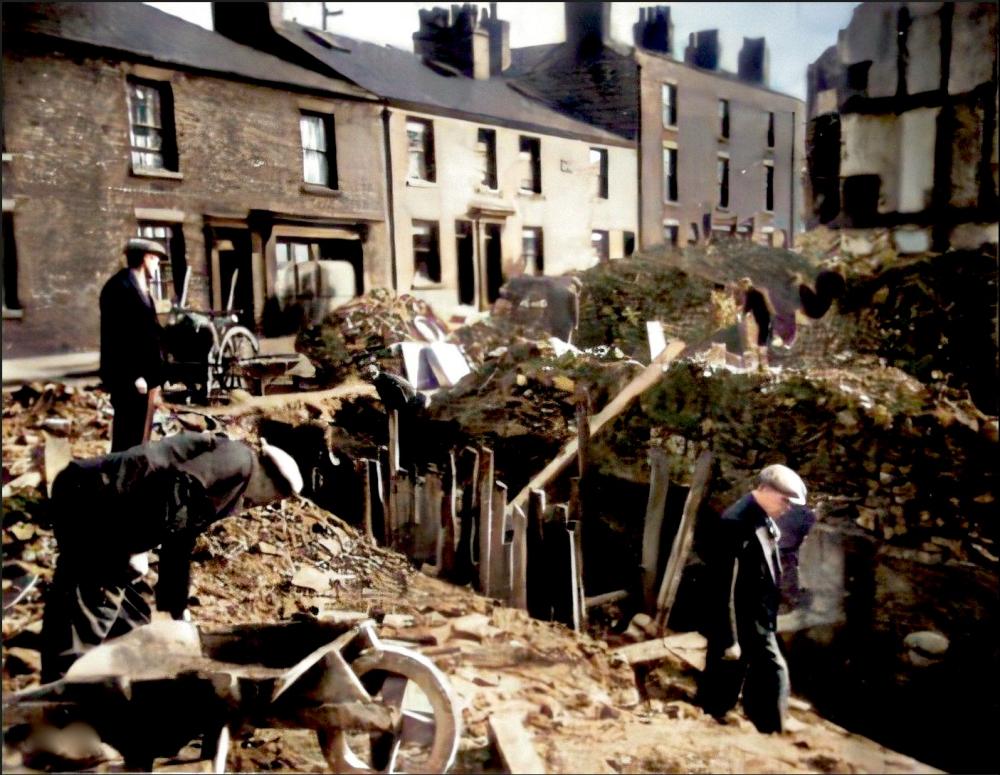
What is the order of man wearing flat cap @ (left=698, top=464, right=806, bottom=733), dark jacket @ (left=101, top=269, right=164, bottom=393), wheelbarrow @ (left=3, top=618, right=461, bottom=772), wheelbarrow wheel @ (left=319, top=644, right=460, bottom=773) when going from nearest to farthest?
wheelbarrow @ (left=3, top=618, right=461, bottom=772), wheelbarrow wheel @ (left=319, top=644, right=460, bottom=773), dark jacket @ (left=101, top=269, right=164, bottom=393), man wearing flat cap @ (left=698, top=464, right=806, bottom=733)

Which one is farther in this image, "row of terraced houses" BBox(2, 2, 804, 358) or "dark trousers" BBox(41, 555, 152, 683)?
"row of terraced houses" BBox(2, 2, 804, 358)

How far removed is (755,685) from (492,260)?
2036 millimetres

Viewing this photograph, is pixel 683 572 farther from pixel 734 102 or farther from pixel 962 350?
pixel 734 102

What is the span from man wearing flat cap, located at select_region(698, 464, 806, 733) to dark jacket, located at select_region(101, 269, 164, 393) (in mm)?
Answer: 2384

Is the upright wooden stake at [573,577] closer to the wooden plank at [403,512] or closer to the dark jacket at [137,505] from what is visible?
the wooden plank at [403,512]

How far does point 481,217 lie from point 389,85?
0.67m

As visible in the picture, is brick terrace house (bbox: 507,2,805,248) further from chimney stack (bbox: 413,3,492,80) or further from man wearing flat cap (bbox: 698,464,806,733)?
man wearing flat cap (bbox: 698,464,806,733)

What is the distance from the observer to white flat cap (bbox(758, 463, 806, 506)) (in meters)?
3.32

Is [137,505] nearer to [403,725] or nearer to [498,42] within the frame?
[403,725]

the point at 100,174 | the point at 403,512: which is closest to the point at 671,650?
the point at 403,512

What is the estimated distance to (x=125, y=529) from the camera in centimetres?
317

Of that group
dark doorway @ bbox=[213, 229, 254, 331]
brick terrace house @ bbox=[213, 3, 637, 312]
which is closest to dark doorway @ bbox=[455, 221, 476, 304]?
brick terrace house @ bbox=[213, 3, 637, 312]

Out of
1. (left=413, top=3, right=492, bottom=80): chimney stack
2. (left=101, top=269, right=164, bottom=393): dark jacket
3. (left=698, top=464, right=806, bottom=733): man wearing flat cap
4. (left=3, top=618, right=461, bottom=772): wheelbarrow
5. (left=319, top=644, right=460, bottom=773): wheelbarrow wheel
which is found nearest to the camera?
(left=3, top=618, right=461, bottom=772): wheelbarrow

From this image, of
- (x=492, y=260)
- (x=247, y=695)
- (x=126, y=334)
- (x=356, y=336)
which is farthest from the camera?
(x=492, y=260)
